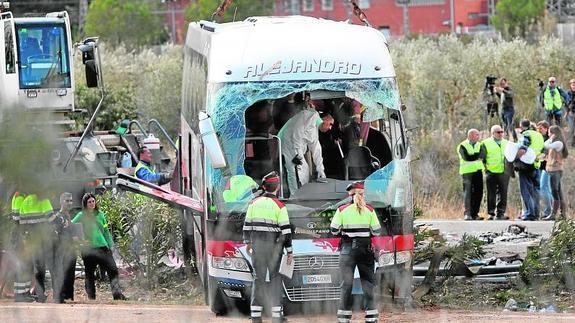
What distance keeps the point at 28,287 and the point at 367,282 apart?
4655mm

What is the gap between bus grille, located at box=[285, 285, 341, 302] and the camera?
13.6 meters

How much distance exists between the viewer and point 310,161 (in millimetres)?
14375

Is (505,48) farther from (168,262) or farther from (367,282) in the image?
(367,282)

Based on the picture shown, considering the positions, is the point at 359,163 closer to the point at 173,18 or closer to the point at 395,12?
the point at 173,18

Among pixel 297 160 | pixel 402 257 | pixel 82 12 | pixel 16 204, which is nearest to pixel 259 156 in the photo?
pixel 297 160

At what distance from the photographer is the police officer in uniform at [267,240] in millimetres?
12977

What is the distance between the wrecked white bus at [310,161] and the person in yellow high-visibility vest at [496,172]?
9670 mm

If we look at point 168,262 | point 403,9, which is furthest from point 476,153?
point 403,9

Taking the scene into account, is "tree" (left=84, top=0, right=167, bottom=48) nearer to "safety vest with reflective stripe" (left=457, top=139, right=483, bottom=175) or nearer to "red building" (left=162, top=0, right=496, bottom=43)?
"red building" (left=162, top=0, right=496, bottom=43)

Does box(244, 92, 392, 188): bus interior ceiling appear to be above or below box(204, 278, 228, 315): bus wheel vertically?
above

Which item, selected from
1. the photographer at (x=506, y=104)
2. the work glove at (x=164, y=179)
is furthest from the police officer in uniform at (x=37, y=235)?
the photographer at (x=506, y=104)

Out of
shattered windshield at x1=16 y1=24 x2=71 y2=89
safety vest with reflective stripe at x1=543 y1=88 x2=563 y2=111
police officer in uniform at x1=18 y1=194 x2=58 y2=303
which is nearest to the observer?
police officer in uniform at x1=18 y1=194 x2=58 y2=303

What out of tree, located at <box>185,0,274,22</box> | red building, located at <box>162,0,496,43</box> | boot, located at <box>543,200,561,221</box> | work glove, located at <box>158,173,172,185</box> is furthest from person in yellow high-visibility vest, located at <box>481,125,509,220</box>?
red building, located at <box>162,0,496,43</box>

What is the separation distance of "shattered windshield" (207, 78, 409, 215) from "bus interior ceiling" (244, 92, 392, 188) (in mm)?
11
